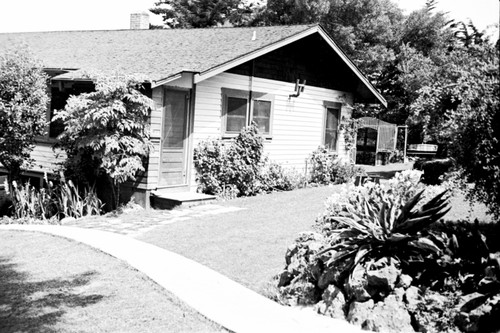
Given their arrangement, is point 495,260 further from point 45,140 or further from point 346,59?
point 45,140

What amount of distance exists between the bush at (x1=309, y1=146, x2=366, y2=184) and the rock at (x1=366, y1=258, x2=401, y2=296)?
41.1 feet

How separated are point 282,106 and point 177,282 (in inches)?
426

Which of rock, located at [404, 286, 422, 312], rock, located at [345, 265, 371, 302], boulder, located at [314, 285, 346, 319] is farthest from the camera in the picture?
boulder, located at [314, 285, 346, 319]

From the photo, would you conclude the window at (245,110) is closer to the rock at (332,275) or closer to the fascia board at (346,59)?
the fascia board at (346,59)

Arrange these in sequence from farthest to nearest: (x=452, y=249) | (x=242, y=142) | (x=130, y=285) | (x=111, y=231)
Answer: (x=242, y=142)
(x=111, y=231)
(x=130, y=285)
(x=452, y=249)

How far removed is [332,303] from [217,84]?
988 cm

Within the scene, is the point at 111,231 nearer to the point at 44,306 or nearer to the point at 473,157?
the point at 44,306

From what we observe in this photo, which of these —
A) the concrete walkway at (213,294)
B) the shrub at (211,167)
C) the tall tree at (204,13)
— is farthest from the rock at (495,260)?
the tall tree at (204,13)

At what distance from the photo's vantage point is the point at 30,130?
48.6 feet

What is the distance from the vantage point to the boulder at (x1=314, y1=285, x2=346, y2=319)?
658 cm

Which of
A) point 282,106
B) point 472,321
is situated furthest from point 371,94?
point 472,321

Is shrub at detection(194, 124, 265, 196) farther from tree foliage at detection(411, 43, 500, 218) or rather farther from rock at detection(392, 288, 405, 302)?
rock at detection(392, 288, 405, 302)

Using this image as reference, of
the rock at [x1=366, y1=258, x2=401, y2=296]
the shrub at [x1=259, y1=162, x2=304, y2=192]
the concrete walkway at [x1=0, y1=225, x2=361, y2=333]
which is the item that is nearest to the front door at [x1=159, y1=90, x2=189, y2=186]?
the shrub at [x1=259, y1=162, x2=304, y2=192]

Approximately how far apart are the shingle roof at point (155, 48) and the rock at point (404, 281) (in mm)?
8537
